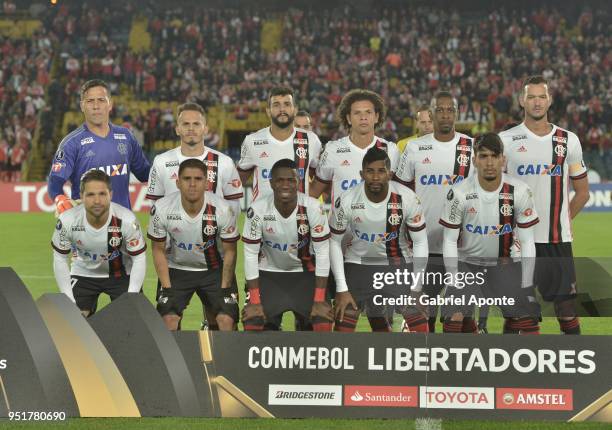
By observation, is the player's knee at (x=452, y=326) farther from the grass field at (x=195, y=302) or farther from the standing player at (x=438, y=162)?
the standing player at (x=438, y=162)

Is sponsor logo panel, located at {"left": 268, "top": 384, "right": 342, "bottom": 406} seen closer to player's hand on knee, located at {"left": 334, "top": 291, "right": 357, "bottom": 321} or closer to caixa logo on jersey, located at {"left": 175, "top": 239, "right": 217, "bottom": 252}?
player's hand on knee, located at {"left": 334, "top": 291, "right": 357, "bottom": 321}

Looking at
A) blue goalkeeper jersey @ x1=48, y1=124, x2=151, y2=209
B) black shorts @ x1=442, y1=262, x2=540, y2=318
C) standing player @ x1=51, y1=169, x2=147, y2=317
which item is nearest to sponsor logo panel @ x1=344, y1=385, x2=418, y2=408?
black shorts @ x1=442, y1=262, x2=540, y2=318

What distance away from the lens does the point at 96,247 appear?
661 centimetres

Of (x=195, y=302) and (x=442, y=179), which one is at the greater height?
(x=442, y=179)

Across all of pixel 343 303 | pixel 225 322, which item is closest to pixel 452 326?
pixel 343 303

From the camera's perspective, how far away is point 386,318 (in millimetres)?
5836

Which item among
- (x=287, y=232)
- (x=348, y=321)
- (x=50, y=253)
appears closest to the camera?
(x=348, y=321)

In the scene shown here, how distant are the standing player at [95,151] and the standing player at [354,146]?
154 centimetres

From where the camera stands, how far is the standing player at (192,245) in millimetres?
6523

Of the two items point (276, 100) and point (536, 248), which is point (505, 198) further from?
point (276, 100)

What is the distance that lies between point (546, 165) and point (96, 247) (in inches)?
124

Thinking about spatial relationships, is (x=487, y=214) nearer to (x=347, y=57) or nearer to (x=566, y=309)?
(x=566, y=309)

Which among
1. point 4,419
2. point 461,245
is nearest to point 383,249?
point 461,245

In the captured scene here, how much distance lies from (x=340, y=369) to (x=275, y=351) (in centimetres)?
38
